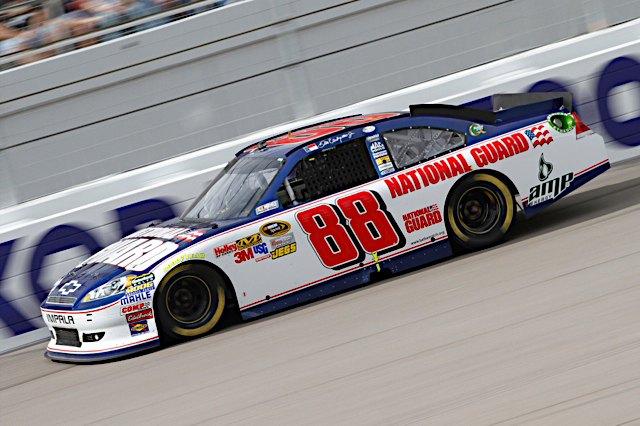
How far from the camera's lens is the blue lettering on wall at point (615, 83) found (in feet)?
35.3

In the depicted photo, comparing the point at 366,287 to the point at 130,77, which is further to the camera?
the point at 130,77

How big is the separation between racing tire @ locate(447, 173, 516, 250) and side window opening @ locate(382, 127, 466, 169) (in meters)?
0.36

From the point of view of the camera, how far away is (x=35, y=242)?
9.08m

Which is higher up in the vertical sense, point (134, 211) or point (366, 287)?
point (134, 211)

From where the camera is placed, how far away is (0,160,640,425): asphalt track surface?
443 centimetres

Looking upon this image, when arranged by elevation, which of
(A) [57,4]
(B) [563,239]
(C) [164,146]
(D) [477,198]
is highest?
(A) [57,4]

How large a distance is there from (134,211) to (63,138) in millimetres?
1525

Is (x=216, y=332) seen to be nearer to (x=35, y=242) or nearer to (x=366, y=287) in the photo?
(x=366, y=287)

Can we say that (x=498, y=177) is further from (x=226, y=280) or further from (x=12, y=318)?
(x=12, y=318)

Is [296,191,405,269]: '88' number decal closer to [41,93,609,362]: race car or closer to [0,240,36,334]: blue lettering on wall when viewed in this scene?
[41,93,609,362]: race car

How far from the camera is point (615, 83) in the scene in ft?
35.4

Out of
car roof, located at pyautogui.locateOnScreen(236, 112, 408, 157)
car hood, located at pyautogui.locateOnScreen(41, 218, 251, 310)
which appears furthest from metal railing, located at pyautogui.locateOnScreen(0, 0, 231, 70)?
car hood, located at pyautogui.locateOnScreen(41, 218, 251, 310)

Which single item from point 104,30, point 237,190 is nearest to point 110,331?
point 237,190

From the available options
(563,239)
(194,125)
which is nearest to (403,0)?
(194,125)
